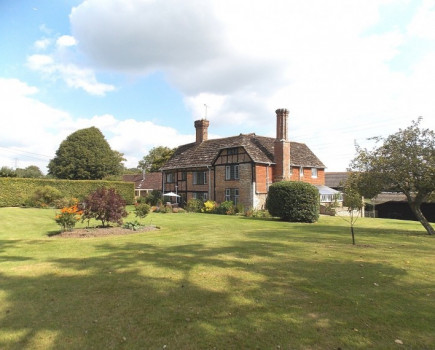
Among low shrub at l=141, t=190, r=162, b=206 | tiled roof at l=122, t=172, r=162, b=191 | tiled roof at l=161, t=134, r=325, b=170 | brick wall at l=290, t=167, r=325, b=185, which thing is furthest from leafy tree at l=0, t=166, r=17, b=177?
brick wall at l=290, t=167, r=325, b=185

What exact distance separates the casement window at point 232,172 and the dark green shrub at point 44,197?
55.1 ft

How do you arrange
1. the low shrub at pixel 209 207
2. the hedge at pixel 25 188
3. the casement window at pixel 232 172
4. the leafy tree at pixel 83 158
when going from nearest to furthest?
the hedge at pixel 25 188
the low shrub at pixel 209 207
the casement window at pixel 232 172
the leafy tree at pixel 83 158

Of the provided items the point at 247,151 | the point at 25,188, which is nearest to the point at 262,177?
the point at 247,151

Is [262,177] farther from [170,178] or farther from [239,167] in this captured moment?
[170,178]

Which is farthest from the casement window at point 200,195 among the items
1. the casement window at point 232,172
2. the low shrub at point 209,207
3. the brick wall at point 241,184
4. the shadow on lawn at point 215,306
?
the shadow on lawn at point 215,306

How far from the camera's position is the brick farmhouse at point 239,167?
29.3 m

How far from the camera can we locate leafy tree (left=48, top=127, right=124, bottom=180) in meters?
48.3

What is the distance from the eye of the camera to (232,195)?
31.0 metres

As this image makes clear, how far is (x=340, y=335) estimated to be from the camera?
409 centimetres

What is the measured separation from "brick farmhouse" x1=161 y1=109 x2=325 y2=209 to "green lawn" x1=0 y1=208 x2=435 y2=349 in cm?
2011

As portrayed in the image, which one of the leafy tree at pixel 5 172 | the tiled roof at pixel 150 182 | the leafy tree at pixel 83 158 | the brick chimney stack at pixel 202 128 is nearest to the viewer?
the leafy tree at pixel 5 172

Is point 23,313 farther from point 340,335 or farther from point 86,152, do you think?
point 86,152

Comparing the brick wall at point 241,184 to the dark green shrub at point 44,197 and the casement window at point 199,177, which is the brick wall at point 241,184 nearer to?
the casement window at point 199,177

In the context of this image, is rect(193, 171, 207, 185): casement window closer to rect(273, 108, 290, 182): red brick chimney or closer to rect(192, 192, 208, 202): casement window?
rect(192, 192, 208, 202): casement window
